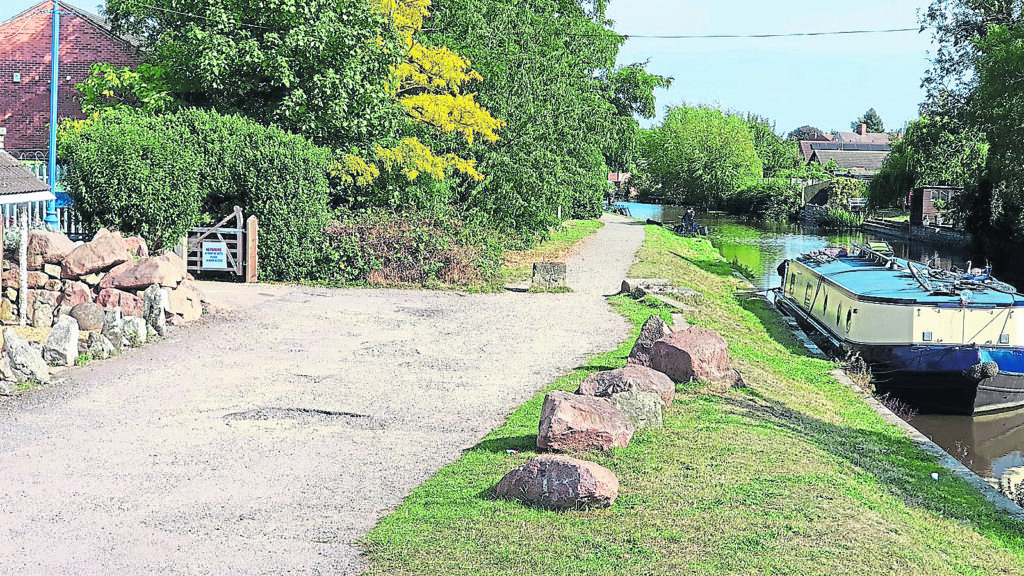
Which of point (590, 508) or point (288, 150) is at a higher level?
point (288, 150)

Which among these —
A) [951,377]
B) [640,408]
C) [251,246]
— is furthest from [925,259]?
[640,408]

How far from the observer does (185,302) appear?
56.4ft

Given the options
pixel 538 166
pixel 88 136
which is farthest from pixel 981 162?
pixel 88 136

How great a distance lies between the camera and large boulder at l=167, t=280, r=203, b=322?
1692 cm

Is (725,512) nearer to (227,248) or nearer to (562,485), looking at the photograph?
(562,485)

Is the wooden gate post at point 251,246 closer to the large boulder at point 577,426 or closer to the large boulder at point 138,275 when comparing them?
the large boulder at point 138,275

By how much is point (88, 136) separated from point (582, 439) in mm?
15668

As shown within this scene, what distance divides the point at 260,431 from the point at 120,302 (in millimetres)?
6563

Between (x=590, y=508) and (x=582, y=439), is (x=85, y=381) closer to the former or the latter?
(x=582, y=439)

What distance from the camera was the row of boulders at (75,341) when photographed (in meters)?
12.5

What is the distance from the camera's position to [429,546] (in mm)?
7219

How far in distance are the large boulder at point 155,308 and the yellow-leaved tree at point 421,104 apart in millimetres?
9531

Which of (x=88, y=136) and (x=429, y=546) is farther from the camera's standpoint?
(x=88, y=136)

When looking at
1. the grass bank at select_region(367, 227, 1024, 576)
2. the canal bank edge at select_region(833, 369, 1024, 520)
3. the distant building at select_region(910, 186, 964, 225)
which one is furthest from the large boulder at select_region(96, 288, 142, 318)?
the distant building at select_region(910, 186, 964, 225)
